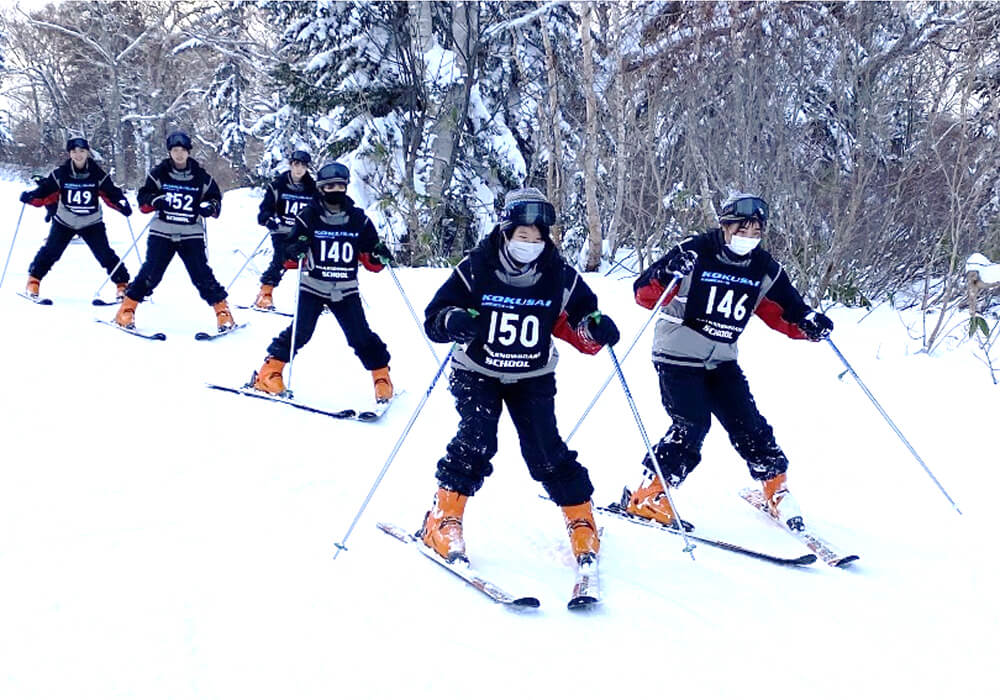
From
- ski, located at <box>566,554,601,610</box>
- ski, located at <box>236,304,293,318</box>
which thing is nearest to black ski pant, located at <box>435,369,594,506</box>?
ski, located at <box>566,554,601,610</box>

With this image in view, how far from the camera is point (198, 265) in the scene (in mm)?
7980

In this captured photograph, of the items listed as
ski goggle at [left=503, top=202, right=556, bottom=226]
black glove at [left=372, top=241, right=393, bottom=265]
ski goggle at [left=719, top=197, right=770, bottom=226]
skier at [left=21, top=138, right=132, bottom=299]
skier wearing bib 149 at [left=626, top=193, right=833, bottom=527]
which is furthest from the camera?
skier at [left=21, top=138, right=132, bottom=299]

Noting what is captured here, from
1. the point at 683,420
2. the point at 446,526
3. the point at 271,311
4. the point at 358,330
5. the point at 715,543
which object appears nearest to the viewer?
the point at 446,526

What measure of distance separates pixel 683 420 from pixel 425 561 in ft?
5.02

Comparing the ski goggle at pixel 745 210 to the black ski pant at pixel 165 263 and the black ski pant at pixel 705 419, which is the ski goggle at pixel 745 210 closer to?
the black ski pant at pixel 705 419

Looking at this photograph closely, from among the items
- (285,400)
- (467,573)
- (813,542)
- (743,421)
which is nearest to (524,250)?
(467,573)

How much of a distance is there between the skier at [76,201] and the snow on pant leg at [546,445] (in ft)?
21.6

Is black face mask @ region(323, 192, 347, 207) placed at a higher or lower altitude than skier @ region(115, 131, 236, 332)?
higher

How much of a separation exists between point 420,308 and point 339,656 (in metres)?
6.87

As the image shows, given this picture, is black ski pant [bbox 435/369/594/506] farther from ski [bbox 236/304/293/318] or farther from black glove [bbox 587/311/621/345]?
ski [bbox 236/304/293/318]

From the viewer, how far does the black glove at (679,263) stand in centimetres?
409

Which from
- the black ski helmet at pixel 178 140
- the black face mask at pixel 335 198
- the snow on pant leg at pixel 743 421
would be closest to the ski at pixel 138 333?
the black ski helmet at pixel 178 140

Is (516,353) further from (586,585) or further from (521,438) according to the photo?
(586,585)

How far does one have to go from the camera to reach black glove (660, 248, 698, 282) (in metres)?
4.09
